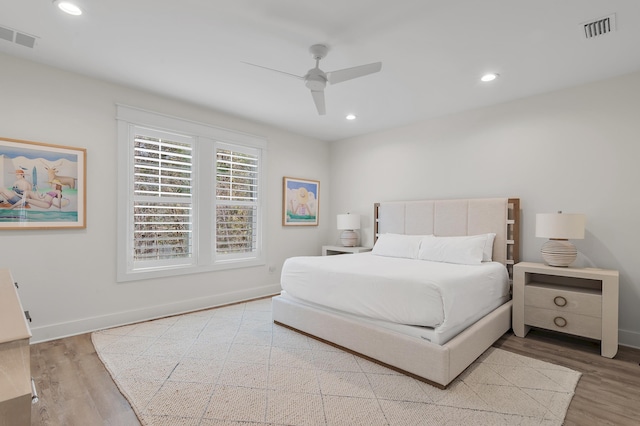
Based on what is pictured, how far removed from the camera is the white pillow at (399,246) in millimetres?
4070

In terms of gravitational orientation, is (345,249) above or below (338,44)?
below

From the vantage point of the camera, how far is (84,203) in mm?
3273

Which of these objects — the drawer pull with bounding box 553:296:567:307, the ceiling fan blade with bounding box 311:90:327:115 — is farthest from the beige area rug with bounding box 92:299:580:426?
the ceiling fan blade with bounding box 311:90:327:115

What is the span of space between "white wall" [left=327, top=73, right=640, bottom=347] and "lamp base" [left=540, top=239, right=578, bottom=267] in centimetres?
34

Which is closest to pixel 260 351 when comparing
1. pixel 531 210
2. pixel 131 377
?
pixel 131 377

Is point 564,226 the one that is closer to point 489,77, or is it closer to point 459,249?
point 459,249

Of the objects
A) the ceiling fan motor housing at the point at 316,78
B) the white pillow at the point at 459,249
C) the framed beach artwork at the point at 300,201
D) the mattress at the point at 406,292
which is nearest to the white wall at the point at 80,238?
the framed beach artwork at the point at 300,201

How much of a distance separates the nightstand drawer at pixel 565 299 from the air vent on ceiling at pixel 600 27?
2227 millimetres

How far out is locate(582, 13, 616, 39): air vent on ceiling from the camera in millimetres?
2299

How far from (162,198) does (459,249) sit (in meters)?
3.59

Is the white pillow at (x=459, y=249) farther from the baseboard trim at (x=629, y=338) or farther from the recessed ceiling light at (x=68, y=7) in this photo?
the recessed ceiling light at (x=68, y=7)

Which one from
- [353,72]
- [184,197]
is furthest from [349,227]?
[353,72]

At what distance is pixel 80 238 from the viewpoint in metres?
3.27

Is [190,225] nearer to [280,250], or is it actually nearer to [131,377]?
[280,250]
